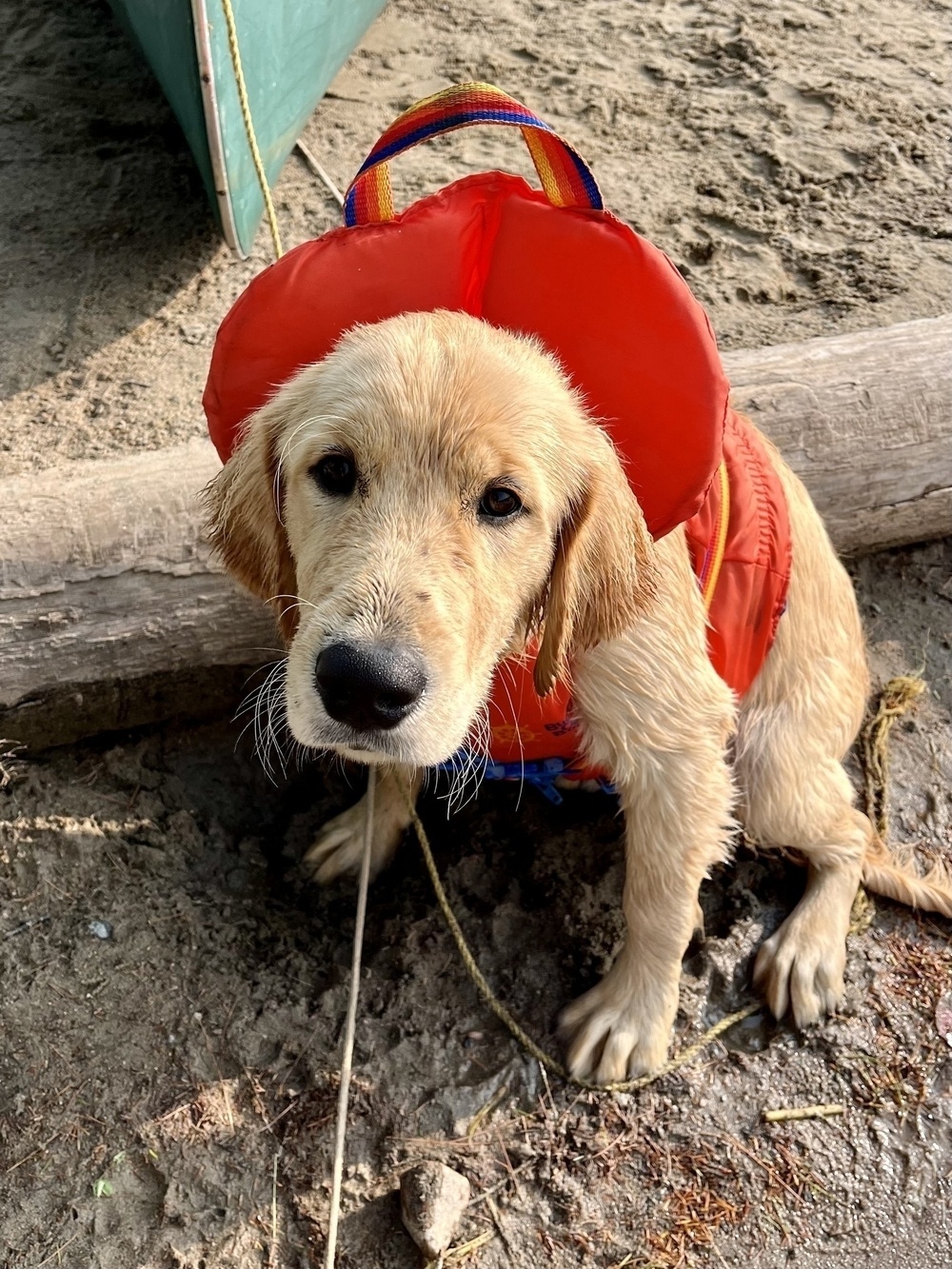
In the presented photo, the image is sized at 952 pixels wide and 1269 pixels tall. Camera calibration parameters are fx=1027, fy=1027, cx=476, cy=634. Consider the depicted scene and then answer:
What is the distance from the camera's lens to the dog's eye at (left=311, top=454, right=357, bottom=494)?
80.5 inches

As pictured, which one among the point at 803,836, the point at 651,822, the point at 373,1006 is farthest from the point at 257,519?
the point at 803,836

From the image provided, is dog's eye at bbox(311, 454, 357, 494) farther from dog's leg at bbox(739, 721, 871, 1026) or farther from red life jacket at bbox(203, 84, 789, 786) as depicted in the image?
dog's leg at bbox(739, 721, 871, 1026)

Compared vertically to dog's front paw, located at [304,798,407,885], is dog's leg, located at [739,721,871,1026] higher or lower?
higher

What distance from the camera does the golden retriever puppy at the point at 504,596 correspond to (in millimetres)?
1890

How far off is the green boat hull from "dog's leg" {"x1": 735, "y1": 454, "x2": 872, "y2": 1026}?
2.85 m

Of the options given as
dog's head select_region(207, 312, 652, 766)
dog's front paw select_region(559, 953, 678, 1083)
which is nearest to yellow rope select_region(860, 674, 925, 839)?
dog's front paw select_region(559, 953, 678, 1083)

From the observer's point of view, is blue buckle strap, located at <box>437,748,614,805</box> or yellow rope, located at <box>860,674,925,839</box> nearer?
blue buckle strap, located at <box>437,748,614,805</box>

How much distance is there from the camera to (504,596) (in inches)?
82.4

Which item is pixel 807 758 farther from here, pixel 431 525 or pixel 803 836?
pixel 431 525

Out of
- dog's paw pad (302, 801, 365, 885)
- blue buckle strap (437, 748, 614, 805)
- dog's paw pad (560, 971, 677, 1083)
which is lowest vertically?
dog's paw pad (302, 801, 365, 885)

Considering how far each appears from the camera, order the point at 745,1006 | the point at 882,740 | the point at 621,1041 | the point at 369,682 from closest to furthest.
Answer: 1. the point at 369,682
2. the point at 621,1041
3. the point at 745,1006
4. the point at 882,740

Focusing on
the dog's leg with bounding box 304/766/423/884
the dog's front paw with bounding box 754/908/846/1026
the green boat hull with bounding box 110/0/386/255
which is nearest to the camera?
the dog's front paw with bounding box 754/908/846/1026

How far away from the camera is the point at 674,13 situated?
674cm

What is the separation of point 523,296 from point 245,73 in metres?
3.02
